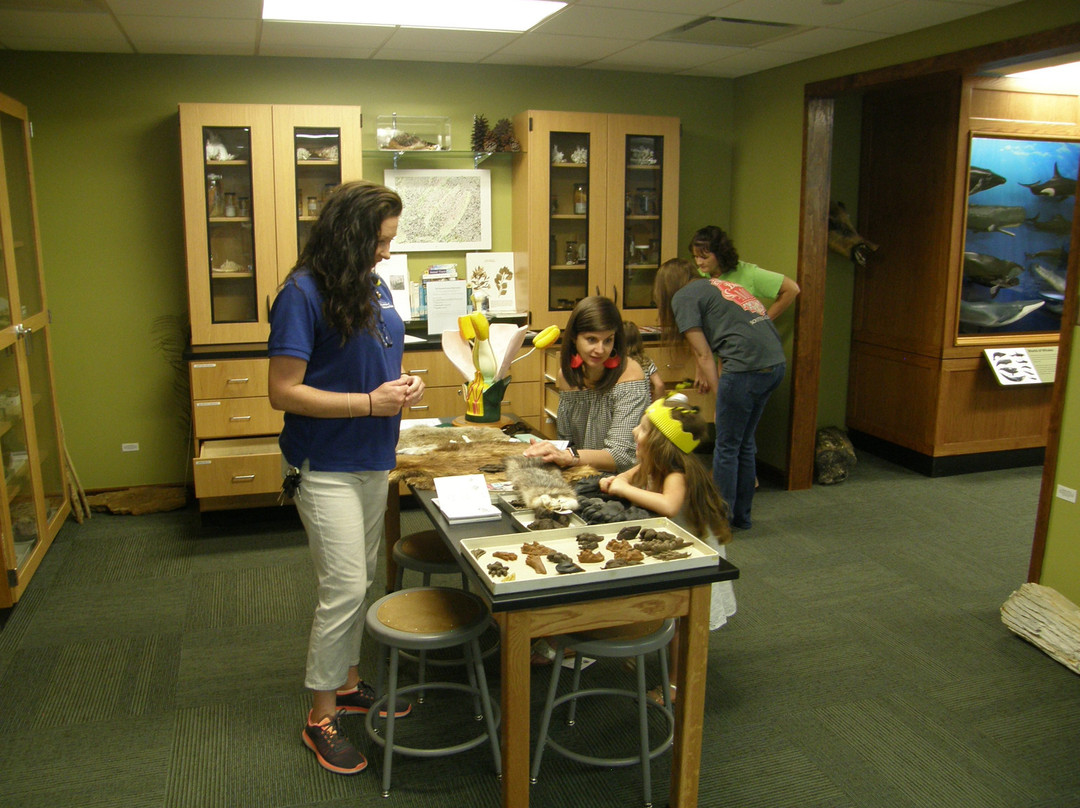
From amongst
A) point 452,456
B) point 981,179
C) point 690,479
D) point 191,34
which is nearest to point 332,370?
point 452,456

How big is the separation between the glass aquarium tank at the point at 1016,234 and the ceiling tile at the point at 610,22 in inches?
84.2

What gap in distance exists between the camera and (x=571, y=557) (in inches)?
81.0

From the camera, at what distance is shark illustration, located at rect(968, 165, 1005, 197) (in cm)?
499

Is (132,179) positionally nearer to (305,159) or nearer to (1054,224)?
(305,159)

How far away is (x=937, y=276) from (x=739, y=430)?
1.75 m

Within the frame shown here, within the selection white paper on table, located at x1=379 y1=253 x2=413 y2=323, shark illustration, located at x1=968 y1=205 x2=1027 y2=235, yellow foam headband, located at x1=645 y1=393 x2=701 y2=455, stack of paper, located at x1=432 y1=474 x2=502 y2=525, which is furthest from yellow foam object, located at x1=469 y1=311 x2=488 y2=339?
shark illustration, located at x1=968 y1=205 x2=1027 y2=235

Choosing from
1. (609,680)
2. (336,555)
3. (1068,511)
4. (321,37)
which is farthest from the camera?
(321,37)

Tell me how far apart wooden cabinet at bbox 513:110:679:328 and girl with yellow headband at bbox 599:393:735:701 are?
261cm

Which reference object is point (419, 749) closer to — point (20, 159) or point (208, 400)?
point (208, 400)

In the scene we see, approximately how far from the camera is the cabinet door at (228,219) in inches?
168

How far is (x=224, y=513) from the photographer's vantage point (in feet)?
14.5

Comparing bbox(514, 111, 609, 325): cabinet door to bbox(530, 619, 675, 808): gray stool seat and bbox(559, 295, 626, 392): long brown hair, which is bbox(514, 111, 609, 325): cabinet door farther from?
bbox(530, 619, 675, 808): gray stool seat

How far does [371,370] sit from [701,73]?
375 centimetres

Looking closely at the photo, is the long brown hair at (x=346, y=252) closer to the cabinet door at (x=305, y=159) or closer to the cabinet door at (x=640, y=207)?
the cabinet door at (x=305, y=159)
